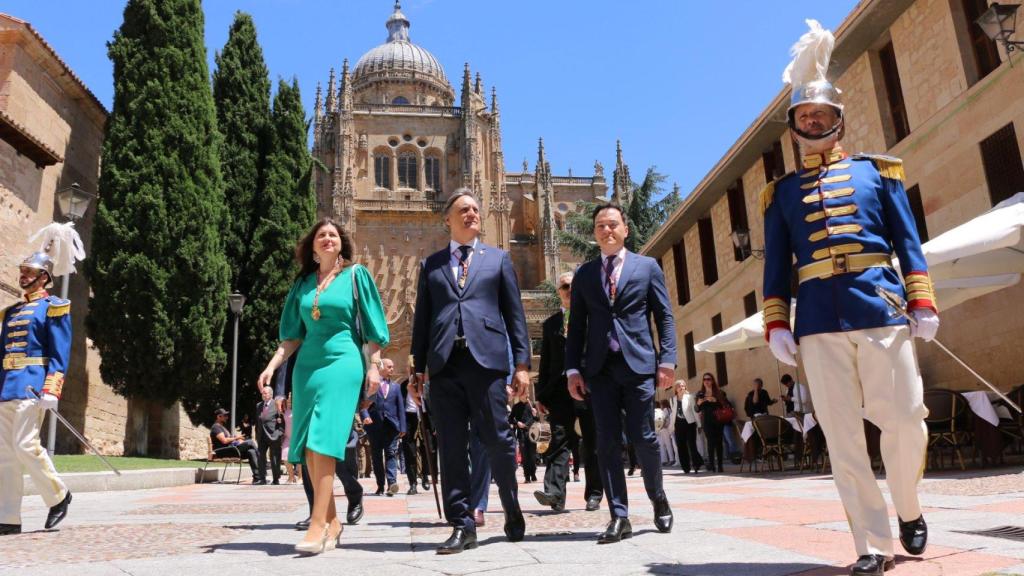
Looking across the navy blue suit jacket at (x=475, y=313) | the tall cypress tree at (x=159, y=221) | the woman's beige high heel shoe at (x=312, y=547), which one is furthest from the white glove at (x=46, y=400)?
the tall cypress tree at (x=159, y=221)

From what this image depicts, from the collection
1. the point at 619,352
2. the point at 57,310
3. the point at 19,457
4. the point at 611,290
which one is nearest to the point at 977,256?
the point at 611,290

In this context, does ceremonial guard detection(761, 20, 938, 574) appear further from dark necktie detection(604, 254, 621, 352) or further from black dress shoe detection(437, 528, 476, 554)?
black dress shoe detection(437, 528, 476, 554)

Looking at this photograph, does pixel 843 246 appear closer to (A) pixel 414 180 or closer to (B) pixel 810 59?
(B) pixel 810 59

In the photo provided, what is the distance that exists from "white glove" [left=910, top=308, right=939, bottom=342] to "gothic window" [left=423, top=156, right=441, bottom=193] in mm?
52307

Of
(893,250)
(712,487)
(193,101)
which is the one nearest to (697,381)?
(712,487)

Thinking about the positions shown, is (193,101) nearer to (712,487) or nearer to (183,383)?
(183,383)

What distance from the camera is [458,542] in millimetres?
3742

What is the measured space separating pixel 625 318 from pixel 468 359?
0.97m

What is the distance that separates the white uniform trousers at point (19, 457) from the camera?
5.03 metres

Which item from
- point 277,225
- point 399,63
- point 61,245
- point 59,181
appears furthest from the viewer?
point 399,63

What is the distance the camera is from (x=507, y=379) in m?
4.27

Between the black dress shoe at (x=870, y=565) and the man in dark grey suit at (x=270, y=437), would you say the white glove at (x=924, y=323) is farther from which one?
the man in dark grey suit at (x=270, y=437)

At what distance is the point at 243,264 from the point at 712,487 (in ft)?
64.1

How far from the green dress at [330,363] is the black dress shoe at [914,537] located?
2.57 m
